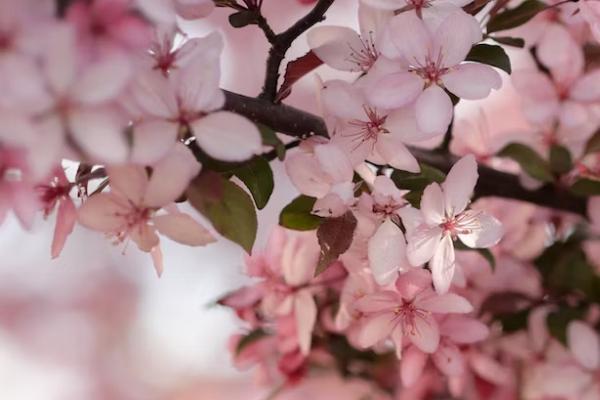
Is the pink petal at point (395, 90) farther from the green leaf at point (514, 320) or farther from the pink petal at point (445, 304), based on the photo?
the green leaf at point (514, 320)

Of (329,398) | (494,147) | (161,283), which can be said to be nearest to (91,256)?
(161,283)

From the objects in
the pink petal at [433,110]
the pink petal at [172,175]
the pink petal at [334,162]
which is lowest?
the pink petal at [334,162]

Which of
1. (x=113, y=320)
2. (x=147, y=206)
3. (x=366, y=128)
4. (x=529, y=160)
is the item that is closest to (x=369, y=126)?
(x=366, y=128)

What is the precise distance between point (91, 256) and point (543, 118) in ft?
3.05

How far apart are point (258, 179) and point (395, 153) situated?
0.06 m

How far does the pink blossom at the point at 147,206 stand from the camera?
0.34m

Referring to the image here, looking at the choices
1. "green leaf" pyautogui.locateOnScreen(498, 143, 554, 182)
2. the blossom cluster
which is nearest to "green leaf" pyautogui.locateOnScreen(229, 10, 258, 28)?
the blossom cluster

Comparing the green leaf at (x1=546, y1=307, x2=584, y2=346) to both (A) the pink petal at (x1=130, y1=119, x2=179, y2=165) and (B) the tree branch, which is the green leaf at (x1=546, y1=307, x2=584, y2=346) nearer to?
(B) the tree branch

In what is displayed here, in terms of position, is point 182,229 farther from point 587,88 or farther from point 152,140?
point 587,88

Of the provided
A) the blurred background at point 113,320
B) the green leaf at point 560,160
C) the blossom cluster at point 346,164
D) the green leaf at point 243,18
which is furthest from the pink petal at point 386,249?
the blurred background at point 113,320

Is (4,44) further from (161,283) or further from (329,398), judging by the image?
(161,283)

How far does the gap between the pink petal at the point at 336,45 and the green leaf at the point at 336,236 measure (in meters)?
0.07

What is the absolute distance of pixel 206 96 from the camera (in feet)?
1.10

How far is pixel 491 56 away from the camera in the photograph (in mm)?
433
